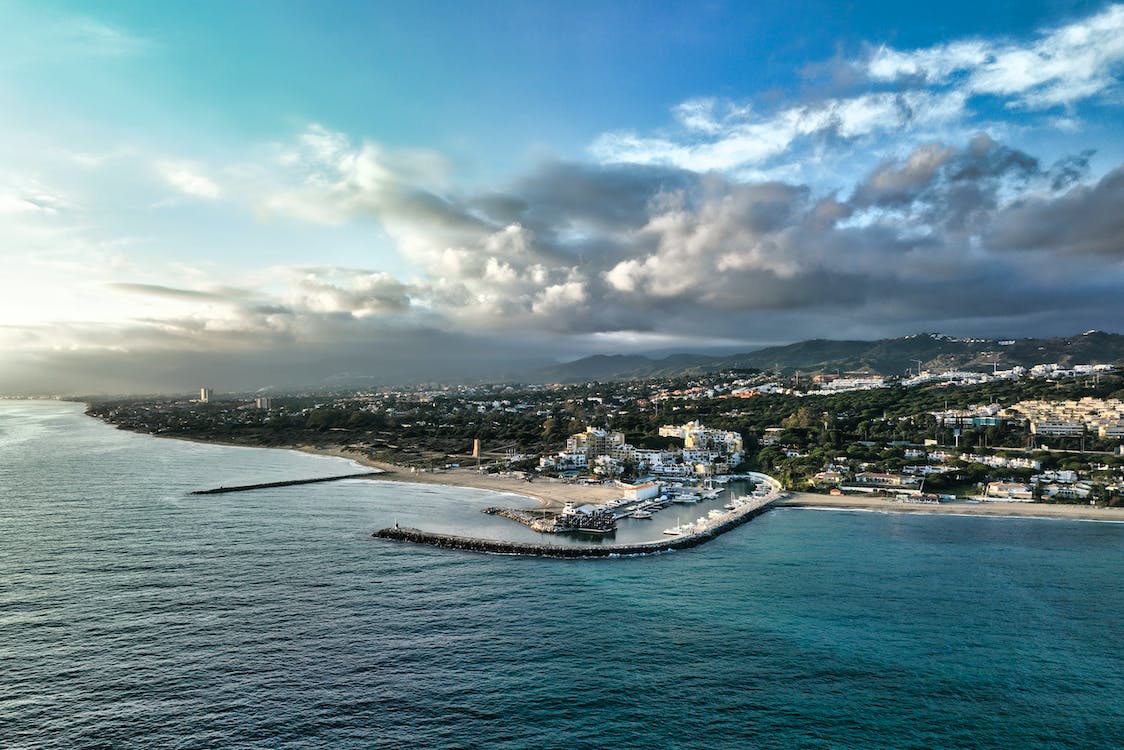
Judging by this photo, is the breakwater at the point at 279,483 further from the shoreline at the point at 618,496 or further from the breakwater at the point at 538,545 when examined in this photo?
the breakwater at the point at 538,545

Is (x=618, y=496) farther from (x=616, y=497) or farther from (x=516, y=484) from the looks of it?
(x=516, y=484)

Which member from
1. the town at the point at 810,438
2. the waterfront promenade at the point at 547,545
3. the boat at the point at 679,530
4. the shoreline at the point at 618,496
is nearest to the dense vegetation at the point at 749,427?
the town at the point at 810,438

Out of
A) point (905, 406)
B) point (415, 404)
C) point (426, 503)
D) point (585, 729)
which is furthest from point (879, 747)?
point (415, 404)

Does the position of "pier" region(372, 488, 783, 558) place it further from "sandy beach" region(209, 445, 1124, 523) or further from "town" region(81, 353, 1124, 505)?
"town" region(81, 353, 1124, 505)

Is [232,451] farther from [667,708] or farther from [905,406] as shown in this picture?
[905,406]

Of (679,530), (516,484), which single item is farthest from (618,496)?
(679,530)

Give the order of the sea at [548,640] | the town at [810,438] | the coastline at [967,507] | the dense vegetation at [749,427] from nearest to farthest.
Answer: the sea at [548,640] → the coastline at [967,507] → the town at [810,438] → the dense vegetation at [749,427]

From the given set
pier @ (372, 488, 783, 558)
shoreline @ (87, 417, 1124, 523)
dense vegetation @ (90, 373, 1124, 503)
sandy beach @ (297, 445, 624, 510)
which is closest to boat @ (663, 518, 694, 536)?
pier @ (372, 488, 783, 558)
